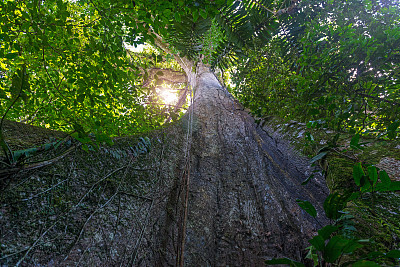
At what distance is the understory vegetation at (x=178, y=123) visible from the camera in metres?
0.77

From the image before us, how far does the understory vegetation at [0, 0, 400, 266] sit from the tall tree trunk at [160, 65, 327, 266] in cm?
17

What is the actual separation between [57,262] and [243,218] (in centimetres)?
90

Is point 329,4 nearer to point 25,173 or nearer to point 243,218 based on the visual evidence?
point 243,218

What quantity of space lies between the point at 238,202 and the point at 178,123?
3.09ft

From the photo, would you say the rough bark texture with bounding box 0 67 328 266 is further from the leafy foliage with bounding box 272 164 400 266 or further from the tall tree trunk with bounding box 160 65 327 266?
the leafy foliage with bounding box 272 164 400 266

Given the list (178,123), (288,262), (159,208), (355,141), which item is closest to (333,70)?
(355,141)

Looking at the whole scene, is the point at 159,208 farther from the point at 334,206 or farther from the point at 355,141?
the point at 355,141

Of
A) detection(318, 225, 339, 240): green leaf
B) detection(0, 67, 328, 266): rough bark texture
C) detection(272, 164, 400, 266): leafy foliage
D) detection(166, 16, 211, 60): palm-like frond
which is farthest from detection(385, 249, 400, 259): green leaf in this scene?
detection(166, 16, 211, 60): palm-like frond

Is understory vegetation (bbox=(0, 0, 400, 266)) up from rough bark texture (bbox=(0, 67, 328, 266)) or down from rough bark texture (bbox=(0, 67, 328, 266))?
up

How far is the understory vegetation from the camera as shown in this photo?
2.53 feet

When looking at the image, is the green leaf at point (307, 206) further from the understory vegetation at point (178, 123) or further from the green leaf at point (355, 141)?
the green leaf at point (355, 141)

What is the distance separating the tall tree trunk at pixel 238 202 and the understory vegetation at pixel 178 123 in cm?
17

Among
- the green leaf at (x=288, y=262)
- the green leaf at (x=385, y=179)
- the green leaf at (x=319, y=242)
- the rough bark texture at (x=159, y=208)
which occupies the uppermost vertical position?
the green leaf at (x=385, y=179)

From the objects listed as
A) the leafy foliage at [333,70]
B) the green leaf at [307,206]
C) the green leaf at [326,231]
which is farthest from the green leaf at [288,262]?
the leafy foliage at [333,70]
